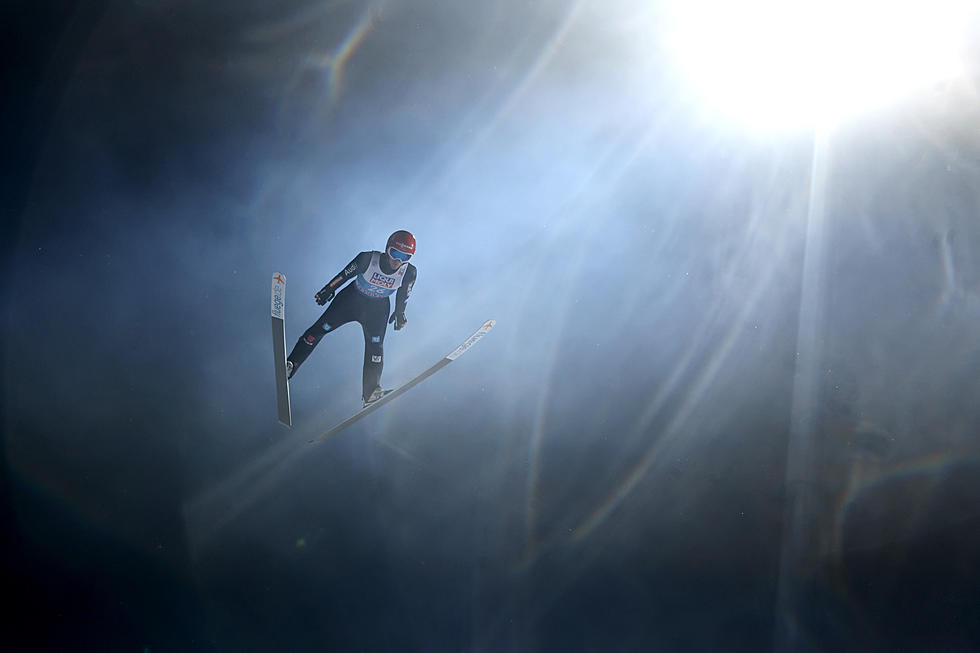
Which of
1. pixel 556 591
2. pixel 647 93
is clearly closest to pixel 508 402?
pixel 556 591

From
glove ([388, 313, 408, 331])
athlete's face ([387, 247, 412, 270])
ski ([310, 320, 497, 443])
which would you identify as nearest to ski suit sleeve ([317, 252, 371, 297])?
athlete's face ([387, 247, 412, 270])

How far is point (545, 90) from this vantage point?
14.4ft

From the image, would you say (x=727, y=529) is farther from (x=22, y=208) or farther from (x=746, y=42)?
(x=22, y=208)

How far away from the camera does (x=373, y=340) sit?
13.2 ft

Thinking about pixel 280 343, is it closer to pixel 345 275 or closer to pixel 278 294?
→ pixel 278 294

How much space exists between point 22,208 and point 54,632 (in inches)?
117

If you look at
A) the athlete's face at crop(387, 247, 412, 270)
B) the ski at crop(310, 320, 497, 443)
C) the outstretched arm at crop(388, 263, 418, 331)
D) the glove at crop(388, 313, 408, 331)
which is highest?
the athlete's face at crop(387, 247, 412, 270)

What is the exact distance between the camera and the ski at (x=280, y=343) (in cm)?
389

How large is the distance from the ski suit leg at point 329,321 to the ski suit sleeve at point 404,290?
285mm

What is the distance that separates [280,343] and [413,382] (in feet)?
3.05

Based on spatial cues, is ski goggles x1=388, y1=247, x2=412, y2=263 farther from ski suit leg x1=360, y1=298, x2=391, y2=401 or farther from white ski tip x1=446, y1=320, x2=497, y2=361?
white ski tip x1=446, y1=320, x2=497, y2=361

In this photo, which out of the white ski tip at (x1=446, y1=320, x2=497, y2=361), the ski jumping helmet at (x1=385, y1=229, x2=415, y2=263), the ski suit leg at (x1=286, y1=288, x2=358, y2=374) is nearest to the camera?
the ski jumping helmet at (x1=385, y1=229, x2=415, y2=263)

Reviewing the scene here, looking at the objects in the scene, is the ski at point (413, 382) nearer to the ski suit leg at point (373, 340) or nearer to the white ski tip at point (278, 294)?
the ski suit leg at point (373, 340)

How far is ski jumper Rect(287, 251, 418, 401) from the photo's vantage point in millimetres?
3920
